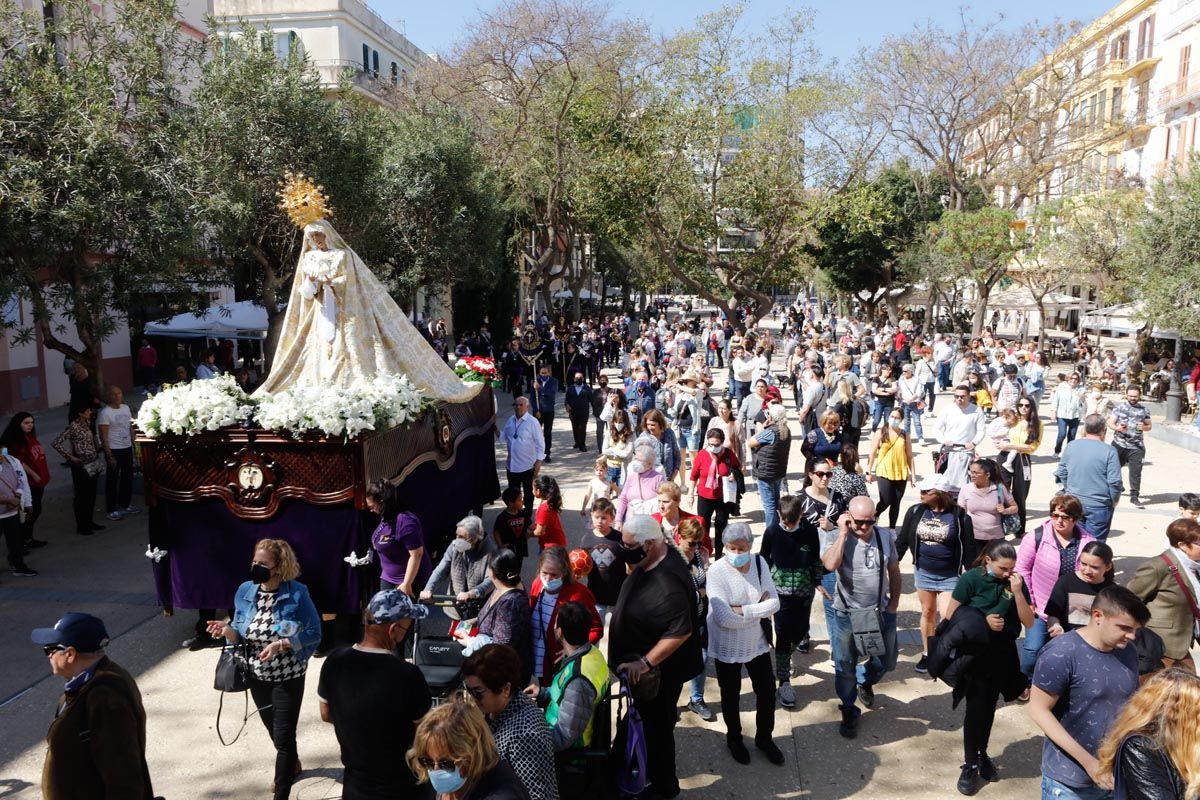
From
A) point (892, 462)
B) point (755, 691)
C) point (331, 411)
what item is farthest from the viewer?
point (892, 462)

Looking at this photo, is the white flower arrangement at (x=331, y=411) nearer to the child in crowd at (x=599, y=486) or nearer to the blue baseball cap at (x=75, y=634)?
the child in crowd at (x=599, y=486)

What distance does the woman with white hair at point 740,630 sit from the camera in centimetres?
523

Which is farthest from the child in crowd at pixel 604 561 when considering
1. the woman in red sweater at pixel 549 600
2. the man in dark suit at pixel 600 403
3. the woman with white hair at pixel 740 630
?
the man in dark suit at pixel 600 403

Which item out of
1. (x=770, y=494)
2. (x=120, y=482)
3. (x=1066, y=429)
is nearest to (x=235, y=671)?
(x=770, y=494)

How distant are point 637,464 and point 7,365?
16192 mm

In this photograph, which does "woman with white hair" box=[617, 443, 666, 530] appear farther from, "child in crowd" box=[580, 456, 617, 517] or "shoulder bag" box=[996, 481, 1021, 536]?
"shoulder bag" box=[996, 481, 1021, 536]

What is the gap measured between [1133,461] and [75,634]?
11.7 meters

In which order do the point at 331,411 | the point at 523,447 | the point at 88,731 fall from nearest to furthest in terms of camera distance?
the point at 88,731, the point at 331,411, the point at 523,447

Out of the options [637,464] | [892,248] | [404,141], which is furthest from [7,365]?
[892,248]

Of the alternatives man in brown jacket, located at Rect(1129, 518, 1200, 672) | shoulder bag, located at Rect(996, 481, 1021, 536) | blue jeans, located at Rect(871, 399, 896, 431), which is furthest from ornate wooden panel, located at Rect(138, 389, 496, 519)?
blue jeans, located at Rect(871, 399, 896, 431)

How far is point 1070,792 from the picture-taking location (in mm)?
3852

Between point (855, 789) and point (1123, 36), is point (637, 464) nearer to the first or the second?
point (855, 789)

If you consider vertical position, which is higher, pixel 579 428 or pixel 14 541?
pixel 579 428

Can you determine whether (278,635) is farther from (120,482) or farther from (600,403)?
(600,403)
